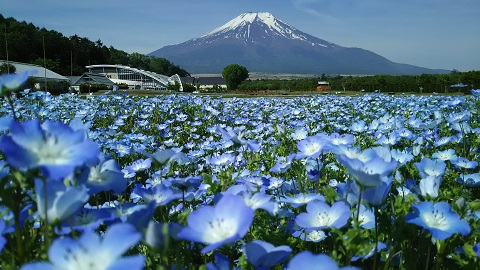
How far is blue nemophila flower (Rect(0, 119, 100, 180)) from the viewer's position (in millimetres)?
771

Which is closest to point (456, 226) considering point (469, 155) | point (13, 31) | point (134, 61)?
point (469, 155)

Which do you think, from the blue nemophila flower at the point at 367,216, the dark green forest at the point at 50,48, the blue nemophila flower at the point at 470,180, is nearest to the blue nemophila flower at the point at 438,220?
the blue nemophila flower at the point at 367,216

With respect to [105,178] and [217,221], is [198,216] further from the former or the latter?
[105,178]

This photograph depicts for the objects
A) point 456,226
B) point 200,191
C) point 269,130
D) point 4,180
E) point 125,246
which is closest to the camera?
point 125,246

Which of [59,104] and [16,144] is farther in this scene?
[59,104]

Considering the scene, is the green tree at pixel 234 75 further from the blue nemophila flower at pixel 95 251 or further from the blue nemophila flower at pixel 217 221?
the blue nemophila flower at pixel 95 251

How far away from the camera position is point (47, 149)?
825mm

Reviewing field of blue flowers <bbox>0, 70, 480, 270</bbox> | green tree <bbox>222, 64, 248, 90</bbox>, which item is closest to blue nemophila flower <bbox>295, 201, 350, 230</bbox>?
field of blue flowers <bbox>0, 70, 480, 270</bbox>

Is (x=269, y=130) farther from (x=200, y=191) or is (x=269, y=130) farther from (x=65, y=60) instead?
(x=65, y=60)

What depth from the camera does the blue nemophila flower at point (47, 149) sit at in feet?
2.53

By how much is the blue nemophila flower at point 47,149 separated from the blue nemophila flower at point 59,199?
0.16 ft

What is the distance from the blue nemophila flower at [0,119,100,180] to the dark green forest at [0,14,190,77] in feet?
213

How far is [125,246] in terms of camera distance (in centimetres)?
73

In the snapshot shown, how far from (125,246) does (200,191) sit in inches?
39.6
